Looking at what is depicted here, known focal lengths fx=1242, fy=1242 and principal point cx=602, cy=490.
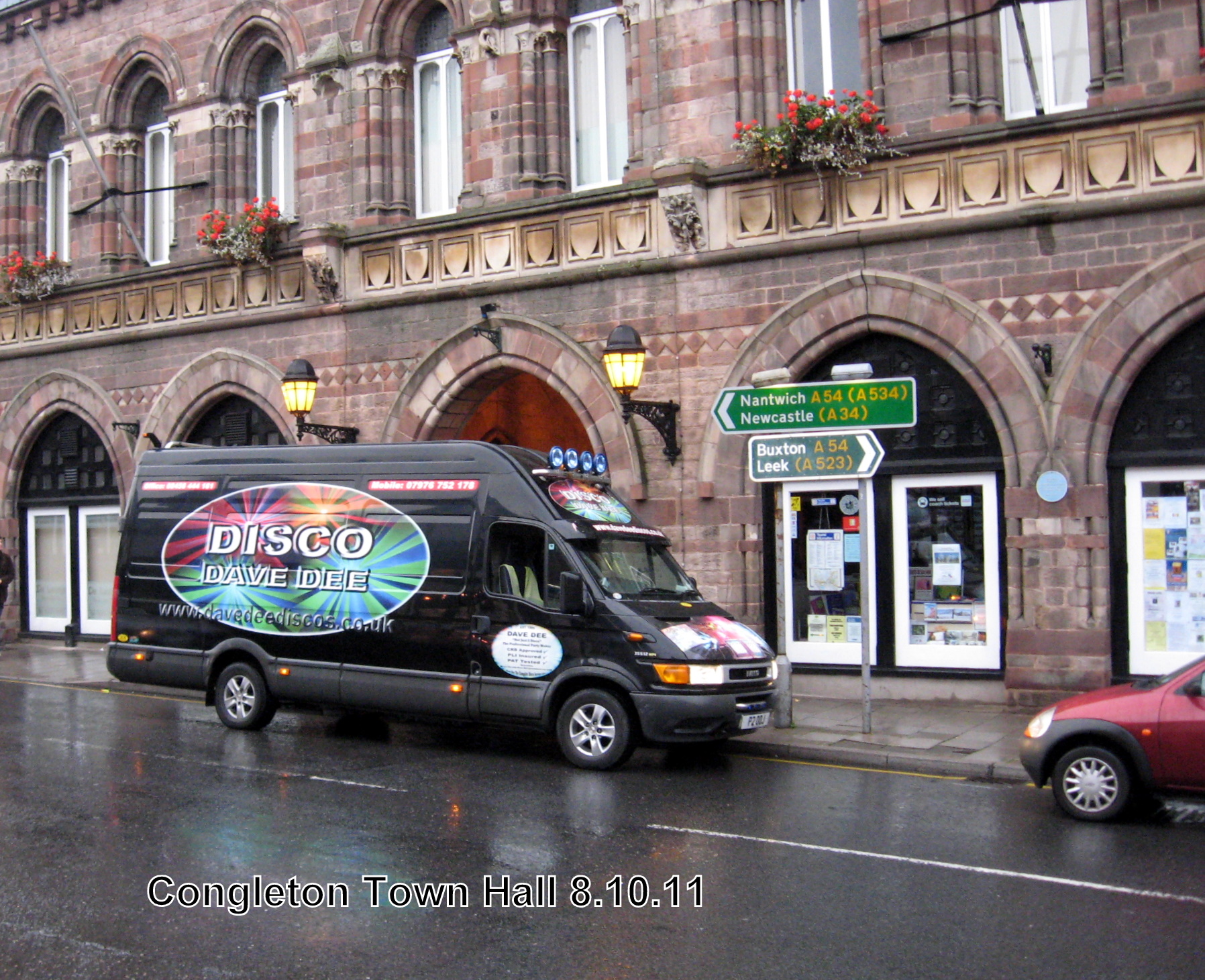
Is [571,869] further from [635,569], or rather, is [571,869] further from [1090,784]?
A: [635,569]

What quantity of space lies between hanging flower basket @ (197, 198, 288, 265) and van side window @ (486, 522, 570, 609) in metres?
9.61

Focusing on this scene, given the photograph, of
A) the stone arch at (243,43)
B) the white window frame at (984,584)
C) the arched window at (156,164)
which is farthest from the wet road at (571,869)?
the arched window at (156,164)

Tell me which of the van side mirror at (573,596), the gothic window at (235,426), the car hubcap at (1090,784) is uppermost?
the gothic window at (235,426)

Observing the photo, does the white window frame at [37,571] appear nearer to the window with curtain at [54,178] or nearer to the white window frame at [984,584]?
the window with curtain at [54,178]

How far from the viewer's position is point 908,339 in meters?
14.1

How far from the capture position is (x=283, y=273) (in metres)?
19.0

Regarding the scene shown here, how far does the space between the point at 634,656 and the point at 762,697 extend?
4.24ft

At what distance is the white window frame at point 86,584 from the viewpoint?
21766 millimetres

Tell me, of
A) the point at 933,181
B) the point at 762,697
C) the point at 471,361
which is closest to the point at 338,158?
the point at 471,361

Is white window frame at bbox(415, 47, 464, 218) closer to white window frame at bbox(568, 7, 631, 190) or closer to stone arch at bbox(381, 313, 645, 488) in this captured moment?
white window frame at bbox(568, 7, 631, 190)

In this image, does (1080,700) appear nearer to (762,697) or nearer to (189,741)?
(762,697)

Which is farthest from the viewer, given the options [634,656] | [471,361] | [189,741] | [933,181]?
[471,361]

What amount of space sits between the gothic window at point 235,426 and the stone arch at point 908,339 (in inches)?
307

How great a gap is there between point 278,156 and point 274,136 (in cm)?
35
